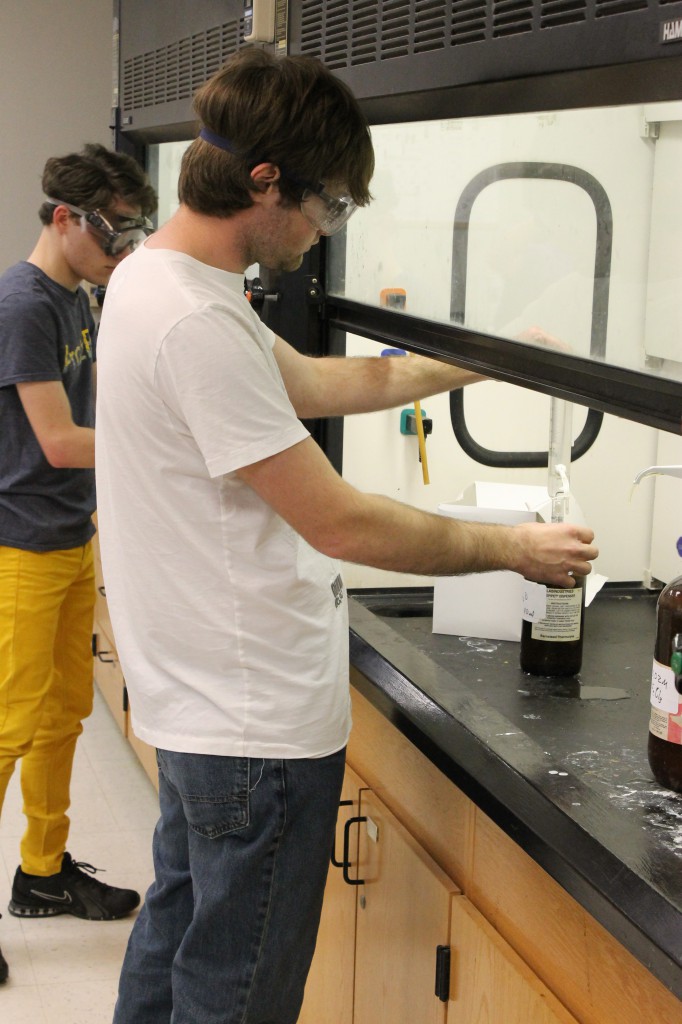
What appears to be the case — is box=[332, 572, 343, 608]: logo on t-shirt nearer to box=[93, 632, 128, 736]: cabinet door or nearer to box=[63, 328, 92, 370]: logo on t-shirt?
box=[63, 328, 92, 370]: logo on t-shirt

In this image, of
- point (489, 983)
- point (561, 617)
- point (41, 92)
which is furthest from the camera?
point (41, 92)

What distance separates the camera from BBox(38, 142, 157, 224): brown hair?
2.35 metres

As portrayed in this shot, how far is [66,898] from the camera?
2666mm

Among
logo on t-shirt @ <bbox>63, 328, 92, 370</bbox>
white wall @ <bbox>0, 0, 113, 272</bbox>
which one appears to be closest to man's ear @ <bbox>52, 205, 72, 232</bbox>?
logo on t-shirt @ <bbox>63, 328, 92, 370</bbox>

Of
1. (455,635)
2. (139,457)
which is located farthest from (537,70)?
(455,635)

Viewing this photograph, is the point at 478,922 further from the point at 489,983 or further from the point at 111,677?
the point at 111,677

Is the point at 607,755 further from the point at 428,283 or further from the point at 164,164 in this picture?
the point at 164,164

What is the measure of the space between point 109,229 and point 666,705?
5.30ft

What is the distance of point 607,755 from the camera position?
4.58ft

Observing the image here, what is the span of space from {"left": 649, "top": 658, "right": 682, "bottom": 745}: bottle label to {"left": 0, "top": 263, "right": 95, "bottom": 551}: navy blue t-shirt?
1409 millimetres

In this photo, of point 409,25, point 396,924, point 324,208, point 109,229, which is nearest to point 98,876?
point 396,924

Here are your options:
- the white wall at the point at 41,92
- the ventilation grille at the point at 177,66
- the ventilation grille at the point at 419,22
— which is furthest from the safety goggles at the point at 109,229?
the white wall at the point at 41,92

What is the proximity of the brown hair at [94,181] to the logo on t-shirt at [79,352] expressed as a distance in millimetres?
250

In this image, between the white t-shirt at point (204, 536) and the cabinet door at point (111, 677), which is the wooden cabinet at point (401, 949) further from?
A: the cabinet door at point (111, 677)
